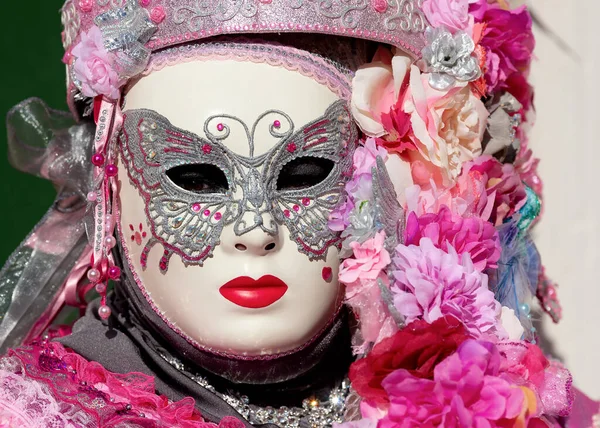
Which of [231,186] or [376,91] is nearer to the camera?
[231,186]

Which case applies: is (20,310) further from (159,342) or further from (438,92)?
(438,92)

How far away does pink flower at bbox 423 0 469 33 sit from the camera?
1.97 meters

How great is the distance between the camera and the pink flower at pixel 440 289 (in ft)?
5.68

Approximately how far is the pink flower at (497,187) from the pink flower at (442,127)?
1.1 inches

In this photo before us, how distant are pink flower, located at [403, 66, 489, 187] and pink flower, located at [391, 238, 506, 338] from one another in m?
0.19

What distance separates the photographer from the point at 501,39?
2.09 m

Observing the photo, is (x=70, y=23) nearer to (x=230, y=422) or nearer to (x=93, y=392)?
(x=93, y=392)

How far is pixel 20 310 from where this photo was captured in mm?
2125

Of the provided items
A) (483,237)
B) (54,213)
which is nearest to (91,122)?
(54,213)

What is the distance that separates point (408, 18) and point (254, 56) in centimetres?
34

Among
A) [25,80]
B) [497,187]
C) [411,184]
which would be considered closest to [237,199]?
[411,184]

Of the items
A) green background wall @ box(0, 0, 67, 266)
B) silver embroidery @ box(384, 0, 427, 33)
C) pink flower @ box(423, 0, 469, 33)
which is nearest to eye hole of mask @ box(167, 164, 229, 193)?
silver embroidery @ box(384, 0, 427, 33)

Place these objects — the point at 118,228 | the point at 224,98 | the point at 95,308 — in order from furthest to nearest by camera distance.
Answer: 1. the point at 95,308
2. the point at 118,228
3. the point at 224,98

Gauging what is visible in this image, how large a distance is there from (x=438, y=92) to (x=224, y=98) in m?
0.44
